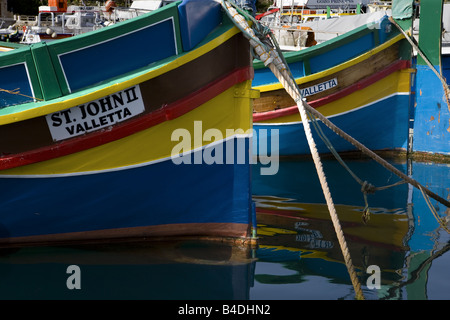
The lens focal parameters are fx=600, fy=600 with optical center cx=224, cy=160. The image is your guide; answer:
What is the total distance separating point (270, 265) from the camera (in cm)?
475

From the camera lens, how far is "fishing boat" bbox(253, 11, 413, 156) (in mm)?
8578

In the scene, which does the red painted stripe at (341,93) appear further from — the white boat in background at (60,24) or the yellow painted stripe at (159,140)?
the white boat in background at (60,24)

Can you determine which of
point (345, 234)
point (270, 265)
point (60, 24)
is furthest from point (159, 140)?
point (60, 24)

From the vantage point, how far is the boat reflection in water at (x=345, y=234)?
4375 mm

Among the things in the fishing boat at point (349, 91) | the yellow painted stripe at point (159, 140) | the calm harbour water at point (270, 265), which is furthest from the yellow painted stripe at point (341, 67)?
the yellow painted stripe at point (159, 140)

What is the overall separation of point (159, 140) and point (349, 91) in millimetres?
4785

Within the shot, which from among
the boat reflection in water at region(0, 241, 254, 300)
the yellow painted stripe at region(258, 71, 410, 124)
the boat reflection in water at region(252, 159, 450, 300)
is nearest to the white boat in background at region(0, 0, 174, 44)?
the yellow painted stripe at region(258, 71, 410, 124)

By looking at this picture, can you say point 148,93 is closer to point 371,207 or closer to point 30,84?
point 30,84

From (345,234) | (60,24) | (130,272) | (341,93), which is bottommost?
(130,272)

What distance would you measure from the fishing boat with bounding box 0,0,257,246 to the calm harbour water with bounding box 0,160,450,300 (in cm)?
24

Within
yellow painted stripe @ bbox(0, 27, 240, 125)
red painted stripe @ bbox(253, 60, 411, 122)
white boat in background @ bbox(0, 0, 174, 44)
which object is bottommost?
yellow painted stripe @ bbox(0, 27, 240, 125)

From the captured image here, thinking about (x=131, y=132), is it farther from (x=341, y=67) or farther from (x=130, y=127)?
(x=341, y=67)

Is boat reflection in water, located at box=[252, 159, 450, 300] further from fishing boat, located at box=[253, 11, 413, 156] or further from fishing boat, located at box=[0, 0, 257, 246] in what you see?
fishing boat, located at box=[253, 11, 413, 156]

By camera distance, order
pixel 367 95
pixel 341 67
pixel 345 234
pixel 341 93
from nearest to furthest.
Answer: pixel 345 234
pixel 341 67
pixel 341 93
pixel 367 95
